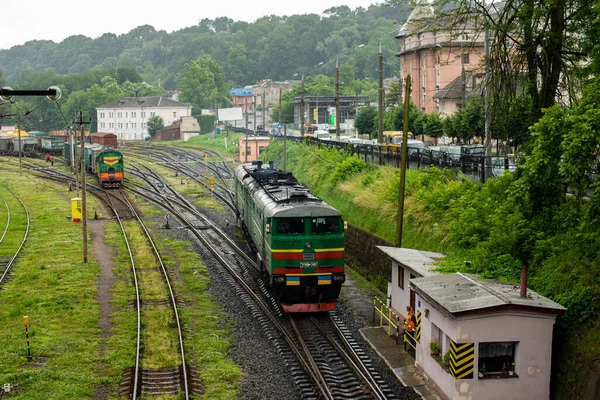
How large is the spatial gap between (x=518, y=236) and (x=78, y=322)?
13145mm

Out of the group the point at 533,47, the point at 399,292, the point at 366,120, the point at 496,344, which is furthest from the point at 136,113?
the point at 496,344

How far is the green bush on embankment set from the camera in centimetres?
1547

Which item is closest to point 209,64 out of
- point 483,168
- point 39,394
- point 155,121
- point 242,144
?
point 155,121

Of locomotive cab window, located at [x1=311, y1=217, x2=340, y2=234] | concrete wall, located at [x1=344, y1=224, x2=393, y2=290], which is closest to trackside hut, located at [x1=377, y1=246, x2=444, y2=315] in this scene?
locomotive cab window, located at [x1=311, y1=217, x2=340, y2=234]

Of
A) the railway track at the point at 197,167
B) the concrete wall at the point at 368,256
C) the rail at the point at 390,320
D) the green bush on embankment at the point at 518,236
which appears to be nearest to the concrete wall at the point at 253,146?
the railway track at the point at 197,167

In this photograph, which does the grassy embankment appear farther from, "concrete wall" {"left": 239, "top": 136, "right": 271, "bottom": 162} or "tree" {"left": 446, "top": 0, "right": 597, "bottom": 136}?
"concrete wall" {"left": 239, "top": 136, "right": 271, "bottom": 162}

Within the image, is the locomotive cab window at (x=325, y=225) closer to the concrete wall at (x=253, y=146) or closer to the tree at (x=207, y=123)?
the concrete wall at (x=253, y=146)

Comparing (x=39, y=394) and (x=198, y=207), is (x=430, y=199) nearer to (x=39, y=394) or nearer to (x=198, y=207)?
(x=39, y=394)

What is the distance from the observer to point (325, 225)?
21781 millimetres

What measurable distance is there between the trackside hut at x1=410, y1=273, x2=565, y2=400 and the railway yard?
1742mm

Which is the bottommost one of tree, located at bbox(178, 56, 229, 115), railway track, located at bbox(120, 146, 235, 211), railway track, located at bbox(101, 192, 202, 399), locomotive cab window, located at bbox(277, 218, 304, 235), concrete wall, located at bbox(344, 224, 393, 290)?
railway track, located at bbox(101, 192, 202, 399)

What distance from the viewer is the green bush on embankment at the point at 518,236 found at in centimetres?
1547

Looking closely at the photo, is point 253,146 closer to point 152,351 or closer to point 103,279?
point 103,279

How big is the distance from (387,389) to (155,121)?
10170cm
